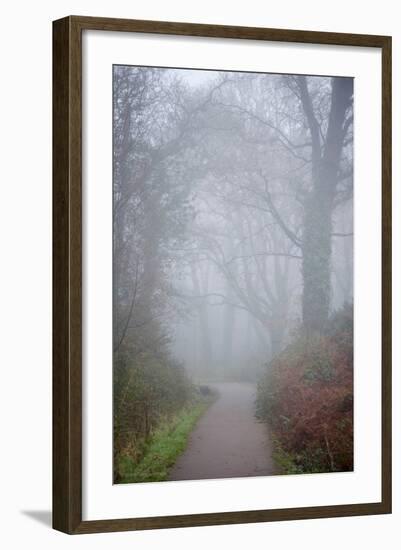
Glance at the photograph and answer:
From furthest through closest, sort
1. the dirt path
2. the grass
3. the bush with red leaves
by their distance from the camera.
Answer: the bush with red leaves, the dirt path, the grass

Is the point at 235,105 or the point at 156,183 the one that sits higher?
the point at 235,105

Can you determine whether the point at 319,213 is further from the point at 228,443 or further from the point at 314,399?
the point at 228,443

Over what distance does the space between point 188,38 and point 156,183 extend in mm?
799

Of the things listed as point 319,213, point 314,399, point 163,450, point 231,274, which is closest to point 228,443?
point 163,450

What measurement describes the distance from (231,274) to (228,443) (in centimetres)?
92

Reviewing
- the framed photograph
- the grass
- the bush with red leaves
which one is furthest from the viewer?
the bush with red leaves

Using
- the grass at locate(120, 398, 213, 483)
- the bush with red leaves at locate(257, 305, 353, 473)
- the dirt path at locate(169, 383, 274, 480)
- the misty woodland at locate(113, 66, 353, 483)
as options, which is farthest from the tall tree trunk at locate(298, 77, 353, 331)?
the grass at locate(120, 398, 213, 483)

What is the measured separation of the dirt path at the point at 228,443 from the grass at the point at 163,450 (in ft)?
0.14

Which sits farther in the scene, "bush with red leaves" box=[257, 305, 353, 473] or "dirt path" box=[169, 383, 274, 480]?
"bush with red leaves" box=[257, 305, 353, 473]

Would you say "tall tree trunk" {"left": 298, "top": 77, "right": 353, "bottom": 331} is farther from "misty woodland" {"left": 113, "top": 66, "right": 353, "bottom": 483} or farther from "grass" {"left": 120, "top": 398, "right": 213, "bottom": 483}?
"grass" {"left": 120, "top": 398, "right": 213, "bottom": 483}

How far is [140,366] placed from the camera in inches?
262

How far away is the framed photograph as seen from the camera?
655 centimetres

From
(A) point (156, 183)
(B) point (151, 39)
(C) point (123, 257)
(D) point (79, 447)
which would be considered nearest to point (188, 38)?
(B) point (151, 39)
